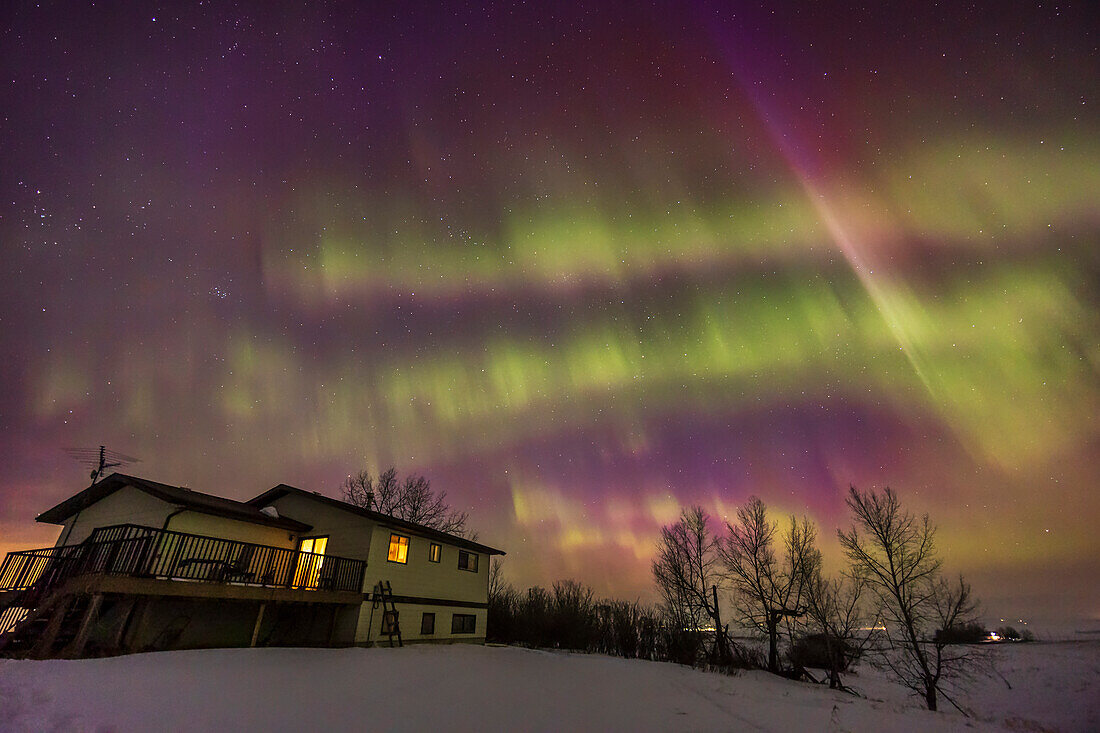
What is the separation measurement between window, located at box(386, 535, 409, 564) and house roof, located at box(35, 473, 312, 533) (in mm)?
3933

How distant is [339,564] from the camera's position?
2005 centimetres

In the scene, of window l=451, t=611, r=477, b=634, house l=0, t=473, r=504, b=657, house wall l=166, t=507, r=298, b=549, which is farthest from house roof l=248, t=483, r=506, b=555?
window l=451, t=611, r=477, b=634

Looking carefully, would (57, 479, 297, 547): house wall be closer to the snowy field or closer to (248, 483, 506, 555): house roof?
(248, 483, 506, 555): house roof

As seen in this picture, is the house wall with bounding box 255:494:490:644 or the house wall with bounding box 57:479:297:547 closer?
the house wall with bounding box 57:479:297:547

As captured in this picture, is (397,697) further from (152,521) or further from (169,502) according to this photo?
(152,521)

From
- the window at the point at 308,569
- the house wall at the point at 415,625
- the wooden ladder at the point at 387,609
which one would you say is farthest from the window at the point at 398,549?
the window at the point at 308,569

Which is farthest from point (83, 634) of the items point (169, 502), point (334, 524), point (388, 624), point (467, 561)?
point (467, 561)

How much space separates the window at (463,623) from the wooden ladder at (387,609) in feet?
16.0

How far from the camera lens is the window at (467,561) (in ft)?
89.4

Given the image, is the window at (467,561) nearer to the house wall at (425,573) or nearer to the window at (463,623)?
the house wall at (425,573)

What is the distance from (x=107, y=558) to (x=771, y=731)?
19211 millimetres

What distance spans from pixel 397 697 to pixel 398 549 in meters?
12.2

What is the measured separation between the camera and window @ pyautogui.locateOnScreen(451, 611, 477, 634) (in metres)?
25.6

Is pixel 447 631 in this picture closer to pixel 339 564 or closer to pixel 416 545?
pixel 416 545
